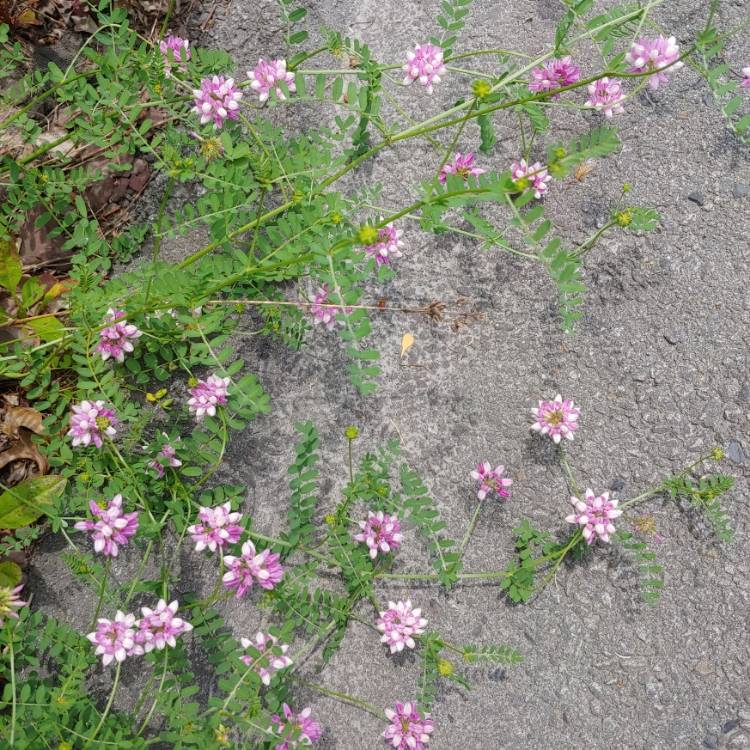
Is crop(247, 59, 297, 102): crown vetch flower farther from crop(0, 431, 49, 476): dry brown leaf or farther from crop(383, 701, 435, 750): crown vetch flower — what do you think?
crop(383, 701, 435, 750): crown vetch flower

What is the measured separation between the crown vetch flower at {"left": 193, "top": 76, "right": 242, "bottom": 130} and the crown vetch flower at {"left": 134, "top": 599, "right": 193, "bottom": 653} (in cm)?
162

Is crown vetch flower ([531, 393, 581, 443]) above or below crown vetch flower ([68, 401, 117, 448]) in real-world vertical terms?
below

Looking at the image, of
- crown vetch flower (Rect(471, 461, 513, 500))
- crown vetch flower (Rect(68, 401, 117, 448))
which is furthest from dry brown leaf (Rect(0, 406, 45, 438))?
crown vetch flower (Rect(471, 461, 513, 500))

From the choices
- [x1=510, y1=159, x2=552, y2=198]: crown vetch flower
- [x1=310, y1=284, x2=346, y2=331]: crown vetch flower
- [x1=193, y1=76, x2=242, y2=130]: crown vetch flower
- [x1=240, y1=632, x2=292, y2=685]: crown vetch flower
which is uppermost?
[x1=193, y1=76, x2=242, y2=130]: crown vetch flower

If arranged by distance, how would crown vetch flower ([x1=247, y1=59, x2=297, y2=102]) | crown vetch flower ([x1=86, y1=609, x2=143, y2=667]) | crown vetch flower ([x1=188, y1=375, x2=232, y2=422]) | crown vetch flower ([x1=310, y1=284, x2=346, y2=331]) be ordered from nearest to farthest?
crown vetch flower ([x1=86, y1=609, x2=143, y2=667]), crown vetch flower ([x1=247, y1=59, x2=297, y2=102]), crown vetch flower ([x1=188, y1=375, x2=232, y2=422]), crown vetch flower ([x1=310, y1=284, x2=346, y2=331])

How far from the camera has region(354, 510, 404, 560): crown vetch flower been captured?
2.53m

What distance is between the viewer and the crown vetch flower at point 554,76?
2.51 metres

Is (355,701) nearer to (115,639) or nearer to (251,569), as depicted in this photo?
(251,569)

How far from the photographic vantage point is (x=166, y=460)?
2520 mm

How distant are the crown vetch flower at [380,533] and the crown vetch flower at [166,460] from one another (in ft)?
2.28

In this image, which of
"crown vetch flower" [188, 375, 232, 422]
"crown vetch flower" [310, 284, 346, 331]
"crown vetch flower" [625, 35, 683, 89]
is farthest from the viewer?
"crown vetch flower" [310, 284, 346, 331]

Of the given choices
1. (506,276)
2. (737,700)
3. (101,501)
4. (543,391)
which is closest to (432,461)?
(543,391)

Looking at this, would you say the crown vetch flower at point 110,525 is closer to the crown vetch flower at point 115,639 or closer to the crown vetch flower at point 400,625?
the crown vetch flower at point 115,639

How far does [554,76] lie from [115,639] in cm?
238
